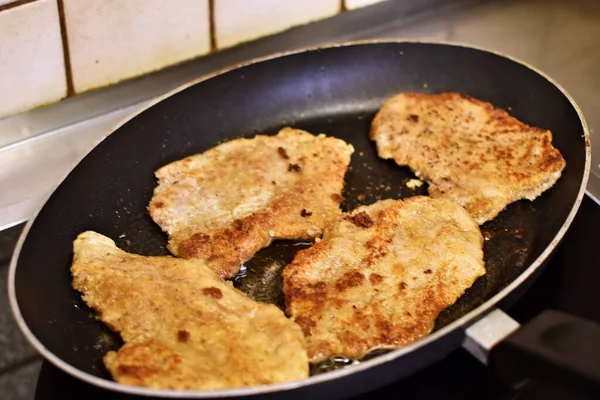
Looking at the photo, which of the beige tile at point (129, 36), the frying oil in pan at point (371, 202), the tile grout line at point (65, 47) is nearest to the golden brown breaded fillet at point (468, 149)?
the frying oil in pan at point (371, 202)

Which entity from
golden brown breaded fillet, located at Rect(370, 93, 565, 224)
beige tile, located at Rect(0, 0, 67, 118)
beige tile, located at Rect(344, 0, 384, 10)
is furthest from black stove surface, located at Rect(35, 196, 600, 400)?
beige tile, located at Rect(344, 0, 384, 10)

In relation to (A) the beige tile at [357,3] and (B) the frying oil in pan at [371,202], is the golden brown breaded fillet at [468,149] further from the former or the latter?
(A) the beige tile at [357,3]

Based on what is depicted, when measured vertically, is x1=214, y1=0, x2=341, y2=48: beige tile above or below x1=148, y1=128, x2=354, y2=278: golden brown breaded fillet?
above

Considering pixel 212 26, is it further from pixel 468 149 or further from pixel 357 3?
pixel 468 149

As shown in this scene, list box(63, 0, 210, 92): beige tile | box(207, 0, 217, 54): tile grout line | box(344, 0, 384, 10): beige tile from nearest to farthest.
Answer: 1. box(63, 0, 210, 92): beige tile
2. box(207, 0, 217, 54): tile grout line
3. box(344, 0, 384, 10): beige tile

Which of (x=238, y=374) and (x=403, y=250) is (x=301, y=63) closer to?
(x=403, y=250)

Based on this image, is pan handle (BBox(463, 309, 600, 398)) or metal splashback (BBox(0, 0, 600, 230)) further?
metal splashback (BBox(0, 0, 600, 230))

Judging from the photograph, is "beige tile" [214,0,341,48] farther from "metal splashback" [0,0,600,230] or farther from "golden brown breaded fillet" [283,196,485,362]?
"golden brown breaded fillet" [283,196,485,362]
